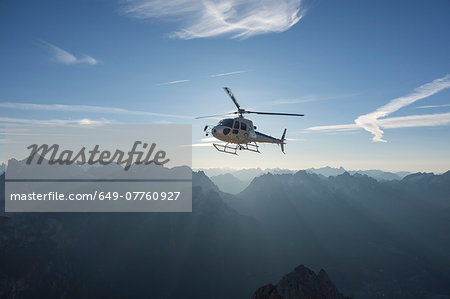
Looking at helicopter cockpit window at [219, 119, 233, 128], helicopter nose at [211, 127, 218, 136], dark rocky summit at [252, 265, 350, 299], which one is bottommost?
dark rocky summit at [252, 265, 350, 299]

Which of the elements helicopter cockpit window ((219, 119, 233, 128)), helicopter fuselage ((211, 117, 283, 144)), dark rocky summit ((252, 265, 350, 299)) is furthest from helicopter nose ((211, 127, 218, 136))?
dark rocky summit ((252, 265, 350, 299))

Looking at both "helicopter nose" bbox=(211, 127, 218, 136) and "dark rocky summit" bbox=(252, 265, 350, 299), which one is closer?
"helicopter nose" bbox=(211, 127, 218, 136)

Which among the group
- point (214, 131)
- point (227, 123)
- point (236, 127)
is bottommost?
point (214, 131)

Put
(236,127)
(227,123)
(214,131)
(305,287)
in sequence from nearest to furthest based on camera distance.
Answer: (214,131) → (227,123) → (236,127) → (305,287)

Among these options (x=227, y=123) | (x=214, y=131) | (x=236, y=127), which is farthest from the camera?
(x=236, y=127)

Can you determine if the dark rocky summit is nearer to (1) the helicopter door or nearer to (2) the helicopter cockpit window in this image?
(1) the helicopter door

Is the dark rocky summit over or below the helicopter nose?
below

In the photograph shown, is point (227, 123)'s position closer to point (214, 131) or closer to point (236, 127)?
point (236, 127)

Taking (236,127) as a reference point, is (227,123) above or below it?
above

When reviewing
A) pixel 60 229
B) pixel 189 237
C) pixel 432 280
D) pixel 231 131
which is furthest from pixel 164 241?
pixel 432 280

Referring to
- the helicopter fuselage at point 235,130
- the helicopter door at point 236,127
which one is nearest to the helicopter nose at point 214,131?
the helicopter fuselage at point 235,130

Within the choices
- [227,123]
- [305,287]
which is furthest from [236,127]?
[305,287]
